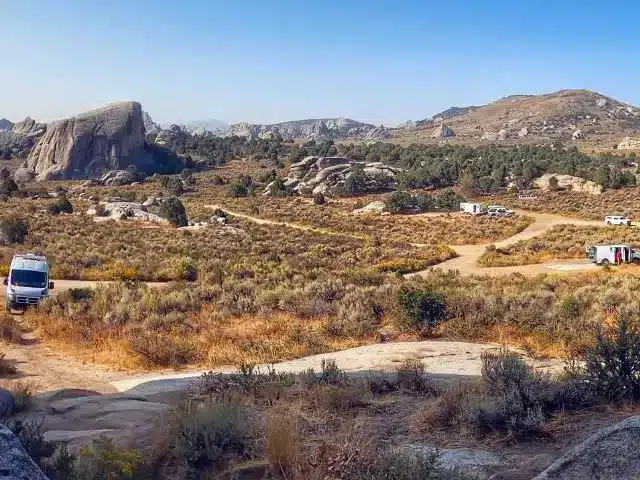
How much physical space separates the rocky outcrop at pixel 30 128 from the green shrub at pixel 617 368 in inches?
4707

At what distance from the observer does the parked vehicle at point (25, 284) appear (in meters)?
18.7

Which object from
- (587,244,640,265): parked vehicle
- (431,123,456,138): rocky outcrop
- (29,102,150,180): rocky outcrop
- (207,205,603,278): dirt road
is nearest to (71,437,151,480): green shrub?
(207,205,603,278): dirt road

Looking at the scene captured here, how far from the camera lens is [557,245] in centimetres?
4025

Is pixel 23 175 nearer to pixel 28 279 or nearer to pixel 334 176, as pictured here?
pixel 334 176

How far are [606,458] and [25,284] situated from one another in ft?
62.8

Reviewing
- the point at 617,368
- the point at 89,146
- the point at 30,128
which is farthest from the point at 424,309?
the point at 30,128

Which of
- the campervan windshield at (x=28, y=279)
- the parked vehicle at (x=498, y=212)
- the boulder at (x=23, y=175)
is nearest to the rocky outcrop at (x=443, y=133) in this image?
the parked vehicle at (x=498, y=212)

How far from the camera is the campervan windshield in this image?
755 inches

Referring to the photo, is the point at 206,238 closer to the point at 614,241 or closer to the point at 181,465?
the point at 614,241

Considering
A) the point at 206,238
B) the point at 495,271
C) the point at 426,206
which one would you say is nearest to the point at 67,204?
the point at 206,238

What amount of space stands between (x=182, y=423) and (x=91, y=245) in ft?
104

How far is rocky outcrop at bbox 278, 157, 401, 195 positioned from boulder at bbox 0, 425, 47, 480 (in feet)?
237

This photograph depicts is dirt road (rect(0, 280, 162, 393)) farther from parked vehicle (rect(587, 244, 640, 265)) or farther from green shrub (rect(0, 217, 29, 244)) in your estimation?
parked vehicle (rect(587, 244, 640, 265))

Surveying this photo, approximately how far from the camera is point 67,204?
5559 centimetres
